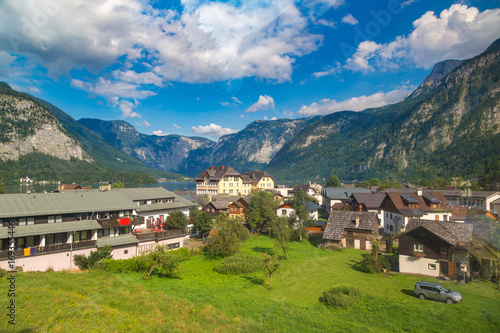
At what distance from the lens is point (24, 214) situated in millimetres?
28766

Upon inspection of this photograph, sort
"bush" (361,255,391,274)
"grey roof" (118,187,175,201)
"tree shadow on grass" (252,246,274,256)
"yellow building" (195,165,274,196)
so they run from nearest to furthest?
"bush" (361,255,391,274) < "tree shadow on grass" (252,246,274,256) < "grey roof" (118,187,175,201) < "yellow building" (195,165,274,196)

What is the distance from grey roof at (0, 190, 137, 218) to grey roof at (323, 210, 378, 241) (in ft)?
109

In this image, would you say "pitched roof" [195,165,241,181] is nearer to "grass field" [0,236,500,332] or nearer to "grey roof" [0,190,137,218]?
"grey roof" [0,190,137,218]

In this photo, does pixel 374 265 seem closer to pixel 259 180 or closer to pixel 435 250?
pixel 435 250

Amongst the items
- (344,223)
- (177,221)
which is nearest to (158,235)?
(177,221)

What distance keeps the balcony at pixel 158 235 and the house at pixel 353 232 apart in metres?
25.0

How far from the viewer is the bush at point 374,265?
3084cm

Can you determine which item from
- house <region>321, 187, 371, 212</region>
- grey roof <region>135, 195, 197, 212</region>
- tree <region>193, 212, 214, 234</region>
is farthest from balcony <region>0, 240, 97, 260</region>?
house <region>321, 187, 371, 212</region>

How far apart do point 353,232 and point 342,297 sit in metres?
23.9

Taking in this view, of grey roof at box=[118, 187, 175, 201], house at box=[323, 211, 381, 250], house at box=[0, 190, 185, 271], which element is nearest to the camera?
house at box=[0, 190, 185, 271]

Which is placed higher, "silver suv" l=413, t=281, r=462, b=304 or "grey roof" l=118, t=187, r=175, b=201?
"grey roof" l=118, t=187, r=175, b=201

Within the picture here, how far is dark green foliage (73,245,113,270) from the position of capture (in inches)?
1164

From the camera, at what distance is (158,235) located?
126 ft

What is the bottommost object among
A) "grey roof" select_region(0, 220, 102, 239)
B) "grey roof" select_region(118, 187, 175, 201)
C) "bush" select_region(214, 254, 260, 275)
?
"bush" select_region(214, 254, 260, 275)
